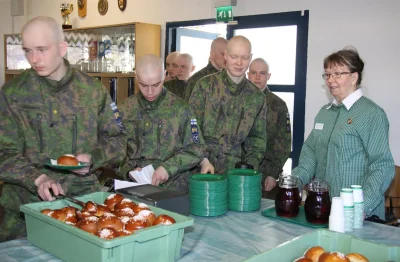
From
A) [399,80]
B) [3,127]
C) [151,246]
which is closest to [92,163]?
[3,127]

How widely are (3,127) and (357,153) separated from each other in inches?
63.7

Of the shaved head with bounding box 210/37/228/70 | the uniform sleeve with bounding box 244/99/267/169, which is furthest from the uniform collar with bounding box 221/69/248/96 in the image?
the shaved head with bounding box 210/37/228/70

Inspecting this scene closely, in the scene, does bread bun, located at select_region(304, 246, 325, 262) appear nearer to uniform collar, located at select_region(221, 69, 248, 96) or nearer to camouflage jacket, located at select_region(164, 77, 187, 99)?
uniform collar, located at select_region(221, 69, 248, 96)

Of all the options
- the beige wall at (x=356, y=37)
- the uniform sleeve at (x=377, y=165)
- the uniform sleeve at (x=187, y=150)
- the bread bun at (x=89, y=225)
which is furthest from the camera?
the beige wall at (x=356, y=37)

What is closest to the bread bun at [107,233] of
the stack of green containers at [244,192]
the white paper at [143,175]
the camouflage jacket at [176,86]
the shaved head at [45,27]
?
the stack of green containers at [244,192]

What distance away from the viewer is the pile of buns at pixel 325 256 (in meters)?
1.20

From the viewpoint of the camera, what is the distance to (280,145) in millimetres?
3949

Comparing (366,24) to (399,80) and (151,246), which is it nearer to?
(399,80)

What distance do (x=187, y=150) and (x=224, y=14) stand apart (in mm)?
2811

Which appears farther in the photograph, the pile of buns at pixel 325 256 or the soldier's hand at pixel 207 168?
the soldier's hand at pixel 207 168

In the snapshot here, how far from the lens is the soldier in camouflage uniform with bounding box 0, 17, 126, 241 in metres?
2.05

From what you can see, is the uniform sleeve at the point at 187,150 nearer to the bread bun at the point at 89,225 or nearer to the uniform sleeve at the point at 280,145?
the bread bun at the point at 89,225

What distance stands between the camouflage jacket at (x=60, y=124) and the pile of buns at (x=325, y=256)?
116cm

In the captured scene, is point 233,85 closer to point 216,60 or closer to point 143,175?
point 143,175
